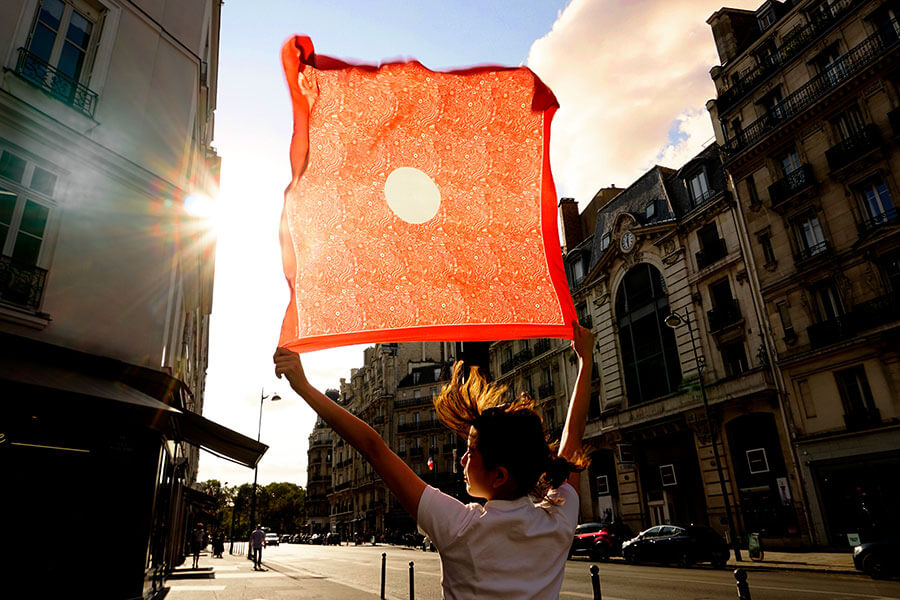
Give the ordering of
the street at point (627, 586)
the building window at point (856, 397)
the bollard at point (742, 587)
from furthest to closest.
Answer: the building window at point (856, 397) → the street at point (627, 586) → the bollard at point (742, 587)

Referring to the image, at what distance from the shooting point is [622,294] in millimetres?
33781

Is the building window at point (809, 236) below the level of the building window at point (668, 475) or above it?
above

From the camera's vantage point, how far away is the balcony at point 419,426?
66.3 m

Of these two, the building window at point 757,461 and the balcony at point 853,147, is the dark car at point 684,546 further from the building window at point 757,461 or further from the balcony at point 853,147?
the balcony at point 853,147

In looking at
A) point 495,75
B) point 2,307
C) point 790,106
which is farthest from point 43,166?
point 790,106

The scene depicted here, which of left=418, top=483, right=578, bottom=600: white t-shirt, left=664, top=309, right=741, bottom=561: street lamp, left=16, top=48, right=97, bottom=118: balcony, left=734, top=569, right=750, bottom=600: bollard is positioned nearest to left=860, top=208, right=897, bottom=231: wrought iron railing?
left=664, top=309, right=741, bottom=561: street lamp

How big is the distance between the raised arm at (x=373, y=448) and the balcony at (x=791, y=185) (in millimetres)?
27144

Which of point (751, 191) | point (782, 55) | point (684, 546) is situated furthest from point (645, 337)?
point (782, 55)

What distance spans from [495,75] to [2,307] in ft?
27.9

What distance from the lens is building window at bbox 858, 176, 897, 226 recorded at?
2072 centimetres

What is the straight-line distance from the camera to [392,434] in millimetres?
68500

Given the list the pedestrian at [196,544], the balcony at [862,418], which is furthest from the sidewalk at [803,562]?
the pedestrian at [196,544]

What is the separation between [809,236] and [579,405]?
1041 inches

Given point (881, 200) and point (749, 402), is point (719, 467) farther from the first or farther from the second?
point (881, 200)
